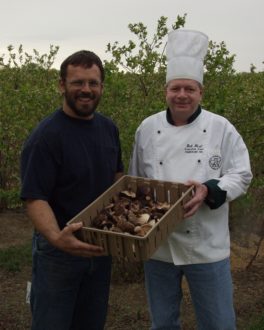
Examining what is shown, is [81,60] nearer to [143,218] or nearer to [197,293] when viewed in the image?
[143,218]

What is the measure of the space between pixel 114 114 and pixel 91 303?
2237 millimetres

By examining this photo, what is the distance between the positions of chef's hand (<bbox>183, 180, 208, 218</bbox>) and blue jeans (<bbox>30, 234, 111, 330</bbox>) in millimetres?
675

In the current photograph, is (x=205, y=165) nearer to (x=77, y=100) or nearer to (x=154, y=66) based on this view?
(x=77, y=100)

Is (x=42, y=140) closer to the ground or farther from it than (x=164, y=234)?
farther from it

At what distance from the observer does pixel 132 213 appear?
2.85m

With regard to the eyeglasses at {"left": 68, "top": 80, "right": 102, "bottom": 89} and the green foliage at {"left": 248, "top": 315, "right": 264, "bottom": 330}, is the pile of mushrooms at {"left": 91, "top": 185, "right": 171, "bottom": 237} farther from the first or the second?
the green foliage at {"left": 248, "top": 315, "right": 264, "bottom": 330}

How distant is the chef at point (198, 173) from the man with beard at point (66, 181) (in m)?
0.34

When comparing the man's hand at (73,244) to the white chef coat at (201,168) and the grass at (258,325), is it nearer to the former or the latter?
the white chef coat at (201,168)

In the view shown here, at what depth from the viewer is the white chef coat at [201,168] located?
3.10 m

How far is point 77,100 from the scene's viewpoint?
2973mm

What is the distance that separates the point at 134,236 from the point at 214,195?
0.62 m

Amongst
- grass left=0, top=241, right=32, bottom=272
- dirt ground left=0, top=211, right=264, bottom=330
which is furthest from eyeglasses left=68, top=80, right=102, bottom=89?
grass left=0, top=241, right=32, bottom=272

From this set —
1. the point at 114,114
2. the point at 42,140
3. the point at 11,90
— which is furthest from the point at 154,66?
the point at 42,140

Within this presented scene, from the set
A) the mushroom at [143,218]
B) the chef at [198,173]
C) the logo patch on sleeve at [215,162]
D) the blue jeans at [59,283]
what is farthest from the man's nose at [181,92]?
the blue jeans at [59,283]
